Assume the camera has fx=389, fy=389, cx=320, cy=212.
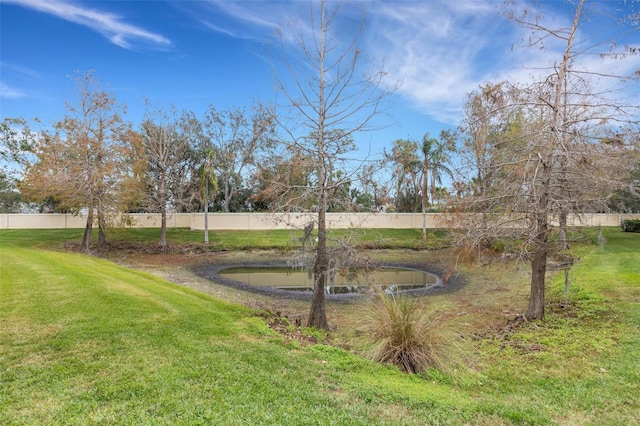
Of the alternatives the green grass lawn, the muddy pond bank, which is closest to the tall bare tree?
the muddy pond bank

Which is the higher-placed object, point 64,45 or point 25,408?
point 64,45

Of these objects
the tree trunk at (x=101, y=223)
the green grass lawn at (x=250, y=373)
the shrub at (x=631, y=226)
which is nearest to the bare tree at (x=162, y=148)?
the tree trunk at (x=101, y=223)

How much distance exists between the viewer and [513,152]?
23.5 feet

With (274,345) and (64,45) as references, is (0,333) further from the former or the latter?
(64,45)

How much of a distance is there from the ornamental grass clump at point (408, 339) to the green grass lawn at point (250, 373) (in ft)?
0.86

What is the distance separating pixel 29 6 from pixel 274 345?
9.45 meters

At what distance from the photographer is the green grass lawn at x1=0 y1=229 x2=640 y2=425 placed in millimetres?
3055

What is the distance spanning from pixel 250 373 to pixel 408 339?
2084 mm

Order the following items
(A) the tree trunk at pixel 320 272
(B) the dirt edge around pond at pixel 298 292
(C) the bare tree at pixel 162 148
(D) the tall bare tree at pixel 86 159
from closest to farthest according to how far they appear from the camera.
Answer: (A) the tree trunk at pixel 320 272 < (B) the dirt edge around pond at pixel 298 292 < (D) the tall bare tree at pixel 86 159 < (C) the bare tree at pixel 162 148

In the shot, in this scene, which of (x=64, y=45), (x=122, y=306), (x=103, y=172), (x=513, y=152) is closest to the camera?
(x=122, y=306)

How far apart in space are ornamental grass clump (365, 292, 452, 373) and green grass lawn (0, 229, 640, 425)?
0.26 meters

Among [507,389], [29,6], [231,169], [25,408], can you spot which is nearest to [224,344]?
[25,408]

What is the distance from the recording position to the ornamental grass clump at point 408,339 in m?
4.73

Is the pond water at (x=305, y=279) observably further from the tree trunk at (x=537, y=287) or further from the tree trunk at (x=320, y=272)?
the tree trunk at (x=320, y=272)
